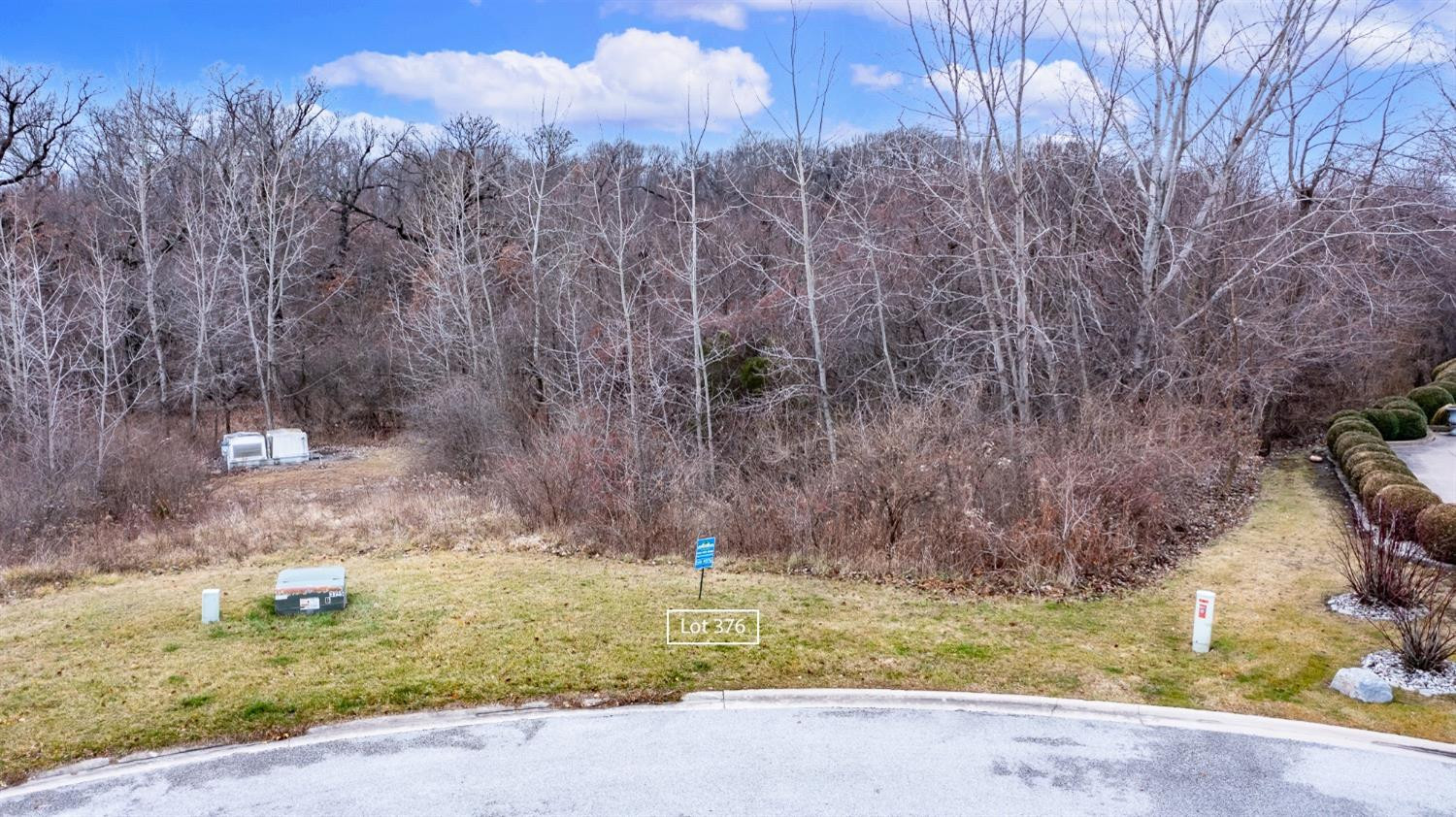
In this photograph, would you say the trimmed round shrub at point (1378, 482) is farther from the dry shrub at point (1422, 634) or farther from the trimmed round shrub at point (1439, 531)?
the dry shrub at point (1422, 634)

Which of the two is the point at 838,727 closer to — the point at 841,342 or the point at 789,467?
the point at 789,467

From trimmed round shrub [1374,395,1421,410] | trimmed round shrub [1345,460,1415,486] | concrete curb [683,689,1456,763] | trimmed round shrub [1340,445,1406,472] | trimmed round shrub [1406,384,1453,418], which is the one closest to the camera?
concrete curb [683,689,1456,763]

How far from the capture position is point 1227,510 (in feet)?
45.2

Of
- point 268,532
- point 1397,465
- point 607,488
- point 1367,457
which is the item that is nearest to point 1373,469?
point 1397,465

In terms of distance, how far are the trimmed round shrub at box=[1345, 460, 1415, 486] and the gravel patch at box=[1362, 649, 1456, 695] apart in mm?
6816

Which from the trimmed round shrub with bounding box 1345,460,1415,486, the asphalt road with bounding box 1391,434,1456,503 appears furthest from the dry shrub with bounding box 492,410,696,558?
the asphalt road with bounding box 1391,434,1456,503

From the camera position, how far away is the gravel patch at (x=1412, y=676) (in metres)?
6.93

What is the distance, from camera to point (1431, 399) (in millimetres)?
22375

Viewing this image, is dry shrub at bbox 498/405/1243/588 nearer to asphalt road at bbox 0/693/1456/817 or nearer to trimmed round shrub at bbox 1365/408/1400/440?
asphalt road at bbox 0/693/1456/817

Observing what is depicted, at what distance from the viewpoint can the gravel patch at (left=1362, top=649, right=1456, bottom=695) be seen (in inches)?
273

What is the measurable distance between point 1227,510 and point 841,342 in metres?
8.84

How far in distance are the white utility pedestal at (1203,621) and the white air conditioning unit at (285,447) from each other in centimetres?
2119

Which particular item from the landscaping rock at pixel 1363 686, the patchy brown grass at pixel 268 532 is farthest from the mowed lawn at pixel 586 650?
the patchy brown grass at pixel 268 532

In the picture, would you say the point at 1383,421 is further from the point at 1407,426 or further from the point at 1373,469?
the point at 1373,469
